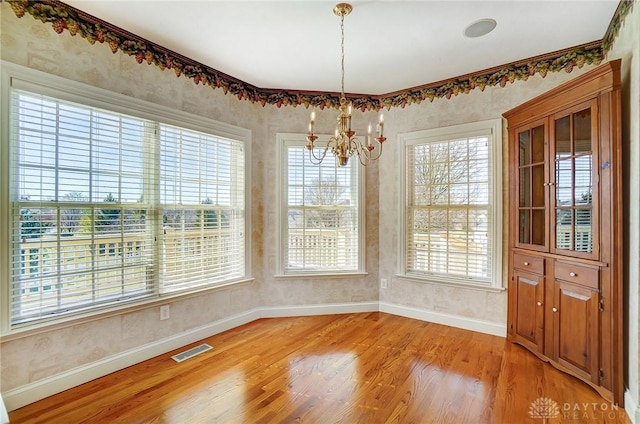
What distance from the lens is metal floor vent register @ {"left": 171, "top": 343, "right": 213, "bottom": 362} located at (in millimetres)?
2773

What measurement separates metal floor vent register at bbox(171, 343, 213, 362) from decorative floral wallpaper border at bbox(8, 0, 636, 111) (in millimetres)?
2650

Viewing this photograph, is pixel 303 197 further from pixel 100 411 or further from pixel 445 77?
pixel 100 411

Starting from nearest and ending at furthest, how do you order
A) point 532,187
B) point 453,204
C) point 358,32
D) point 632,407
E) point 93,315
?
point 632,407, point 93,315, point 358,32, point 532,187, point 453,204

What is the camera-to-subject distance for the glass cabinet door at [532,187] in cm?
272

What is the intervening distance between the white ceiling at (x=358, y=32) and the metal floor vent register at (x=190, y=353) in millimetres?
2818

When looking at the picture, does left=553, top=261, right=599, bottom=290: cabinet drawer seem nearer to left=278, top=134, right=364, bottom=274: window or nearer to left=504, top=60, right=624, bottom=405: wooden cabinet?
left=504, top=60, right=624, bottom=405: wooden cabinet

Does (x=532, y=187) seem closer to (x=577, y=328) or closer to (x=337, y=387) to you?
(x=577, y=328)

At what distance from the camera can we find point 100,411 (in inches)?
80.3

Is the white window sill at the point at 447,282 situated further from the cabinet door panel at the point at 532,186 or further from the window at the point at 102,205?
the window at the point at 102,205

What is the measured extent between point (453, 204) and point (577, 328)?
1.59 metres

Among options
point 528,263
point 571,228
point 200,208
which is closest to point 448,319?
point 528,263

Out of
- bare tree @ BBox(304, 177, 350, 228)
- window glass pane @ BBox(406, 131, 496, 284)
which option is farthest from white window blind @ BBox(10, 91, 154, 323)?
window glass pane @ BBox(406, 131, 496, 284)

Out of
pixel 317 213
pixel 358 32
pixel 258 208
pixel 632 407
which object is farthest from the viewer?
pixel 317 213

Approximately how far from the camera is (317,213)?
388 cm
